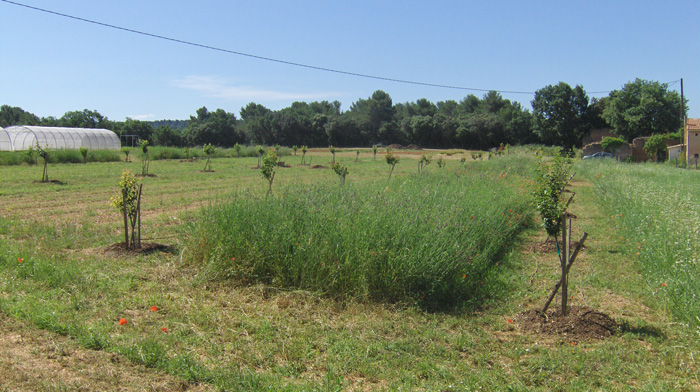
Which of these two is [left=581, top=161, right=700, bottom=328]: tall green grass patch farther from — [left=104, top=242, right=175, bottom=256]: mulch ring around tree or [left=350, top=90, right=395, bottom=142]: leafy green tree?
[left=350, top=90, right=395, bottom=142]: leafy green tree

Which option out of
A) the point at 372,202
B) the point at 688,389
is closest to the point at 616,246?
the point at 372,202

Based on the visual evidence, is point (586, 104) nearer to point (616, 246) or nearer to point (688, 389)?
point (616, 246)

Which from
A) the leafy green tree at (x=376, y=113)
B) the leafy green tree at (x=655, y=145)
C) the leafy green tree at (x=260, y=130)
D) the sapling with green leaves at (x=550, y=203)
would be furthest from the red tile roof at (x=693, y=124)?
the leafy green tree at (x=260, y=130)

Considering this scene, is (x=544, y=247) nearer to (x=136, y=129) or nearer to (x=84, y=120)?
(x=136, y=129)

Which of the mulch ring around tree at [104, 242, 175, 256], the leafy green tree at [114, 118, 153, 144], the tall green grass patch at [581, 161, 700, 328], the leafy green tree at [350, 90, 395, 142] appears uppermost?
the leafy green tree at [350, 90, 395, 142]

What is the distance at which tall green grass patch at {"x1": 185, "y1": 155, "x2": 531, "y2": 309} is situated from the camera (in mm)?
5707

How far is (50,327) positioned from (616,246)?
9.01 m

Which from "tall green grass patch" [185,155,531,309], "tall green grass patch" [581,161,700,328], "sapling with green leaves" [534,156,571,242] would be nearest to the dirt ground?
"tall green grass patch" [185,155,531,309]

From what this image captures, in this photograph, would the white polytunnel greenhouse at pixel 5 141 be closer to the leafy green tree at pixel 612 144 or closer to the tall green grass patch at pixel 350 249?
the tall green grass patch at pixel 350 249

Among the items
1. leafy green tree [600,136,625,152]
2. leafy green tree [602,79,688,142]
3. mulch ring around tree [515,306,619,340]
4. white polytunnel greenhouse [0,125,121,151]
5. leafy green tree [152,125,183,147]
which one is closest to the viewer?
mulch ring around tree [515,306,619,340]

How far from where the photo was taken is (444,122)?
212 feet

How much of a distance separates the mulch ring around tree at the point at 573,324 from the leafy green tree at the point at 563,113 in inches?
2028

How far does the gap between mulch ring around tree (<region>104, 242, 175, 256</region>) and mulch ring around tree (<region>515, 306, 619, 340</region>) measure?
17.9 feet

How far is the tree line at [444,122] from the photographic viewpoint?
149ft
